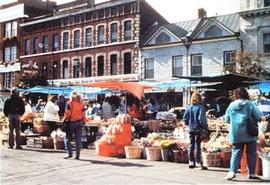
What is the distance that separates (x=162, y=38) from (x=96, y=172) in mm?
25499

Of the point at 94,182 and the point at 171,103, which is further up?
the point at 171,103

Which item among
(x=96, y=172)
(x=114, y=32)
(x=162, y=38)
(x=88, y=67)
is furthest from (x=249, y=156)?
(x=88, y=67)

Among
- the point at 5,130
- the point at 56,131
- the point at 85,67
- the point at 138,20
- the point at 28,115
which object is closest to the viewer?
the point at 56,131

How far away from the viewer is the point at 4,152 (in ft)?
44.8

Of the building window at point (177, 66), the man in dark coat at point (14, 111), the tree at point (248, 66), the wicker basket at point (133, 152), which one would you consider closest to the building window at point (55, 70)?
the building window at point (177, 66)

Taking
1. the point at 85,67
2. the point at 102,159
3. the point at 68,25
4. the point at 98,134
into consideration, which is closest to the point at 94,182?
the point at 102,159

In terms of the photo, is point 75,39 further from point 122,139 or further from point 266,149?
point 266,149

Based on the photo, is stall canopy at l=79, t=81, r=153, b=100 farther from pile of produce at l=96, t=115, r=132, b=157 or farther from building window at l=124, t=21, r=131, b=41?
building window at l=124, t=21, r=131, b=41

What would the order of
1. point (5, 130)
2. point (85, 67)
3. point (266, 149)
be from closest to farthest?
point (266, 149) < point (5, 130) < point (85, 67)

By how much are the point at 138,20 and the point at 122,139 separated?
78.8 feet

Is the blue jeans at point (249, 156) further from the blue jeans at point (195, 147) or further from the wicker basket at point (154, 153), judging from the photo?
the wicker basket at point (154, 153)

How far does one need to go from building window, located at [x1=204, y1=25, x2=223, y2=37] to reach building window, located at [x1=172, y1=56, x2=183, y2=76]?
269 centimetres

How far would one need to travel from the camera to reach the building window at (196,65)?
32469 mm

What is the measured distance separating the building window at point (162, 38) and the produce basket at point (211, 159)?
77.8 feet
